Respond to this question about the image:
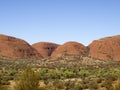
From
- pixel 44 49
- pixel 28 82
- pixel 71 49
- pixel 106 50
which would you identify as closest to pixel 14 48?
pixel 71 49

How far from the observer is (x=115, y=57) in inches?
3487

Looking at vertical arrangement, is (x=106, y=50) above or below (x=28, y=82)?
above

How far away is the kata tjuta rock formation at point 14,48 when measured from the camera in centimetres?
9756

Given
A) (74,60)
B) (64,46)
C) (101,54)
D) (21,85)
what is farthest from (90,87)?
(64,46)

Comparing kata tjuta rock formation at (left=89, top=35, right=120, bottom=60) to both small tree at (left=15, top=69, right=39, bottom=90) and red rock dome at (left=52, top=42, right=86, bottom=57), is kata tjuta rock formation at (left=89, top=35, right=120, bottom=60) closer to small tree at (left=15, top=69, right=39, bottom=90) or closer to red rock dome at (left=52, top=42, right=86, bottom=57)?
red rock dome at (left=52, top=42, right=86, bottom=57)

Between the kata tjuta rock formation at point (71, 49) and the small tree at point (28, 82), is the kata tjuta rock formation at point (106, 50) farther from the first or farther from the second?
the small tree at point (28, 82)

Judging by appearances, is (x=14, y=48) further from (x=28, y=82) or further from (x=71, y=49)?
(x=28, y=82)

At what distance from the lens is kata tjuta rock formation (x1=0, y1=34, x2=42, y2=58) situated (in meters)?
97.6

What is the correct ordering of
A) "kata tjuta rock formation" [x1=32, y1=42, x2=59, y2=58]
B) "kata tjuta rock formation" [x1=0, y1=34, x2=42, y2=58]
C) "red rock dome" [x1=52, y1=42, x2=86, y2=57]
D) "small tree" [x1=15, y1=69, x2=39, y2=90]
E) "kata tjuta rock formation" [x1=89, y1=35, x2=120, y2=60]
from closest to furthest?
"small tree" [x1=15, y1=69, x2=39, y2=90], "kata tjuta rock formation" [x1=89, y1=35, x2=120, y2=60], "red rock dome" [x1=52, y1=42, x2=86, y2=57], "kata tjuta rock formation" [x1=0, y1=34, x2=42, y2=58], "kata tjuta rock formation" [x1=32, y1=42, x2=59, y2=58]

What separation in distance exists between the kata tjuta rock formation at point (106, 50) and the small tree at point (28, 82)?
7173cm

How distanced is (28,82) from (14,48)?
3316 inches

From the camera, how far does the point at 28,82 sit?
630 inches

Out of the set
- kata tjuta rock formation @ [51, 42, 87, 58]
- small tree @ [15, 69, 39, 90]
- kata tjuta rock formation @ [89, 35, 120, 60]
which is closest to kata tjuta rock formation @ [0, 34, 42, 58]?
kata tjuta rock formation @ [51, 42, 87, 58]

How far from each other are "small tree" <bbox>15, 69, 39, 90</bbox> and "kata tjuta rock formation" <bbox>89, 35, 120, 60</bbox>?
71730mm
